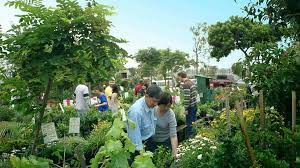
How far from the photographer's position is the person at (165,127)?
502 cm

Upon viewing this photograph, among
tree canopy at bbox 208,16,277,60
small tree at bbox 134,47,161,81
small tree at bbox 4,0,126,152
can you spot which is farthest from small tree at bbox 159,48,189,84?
small tree at bbox 4,0,126,152

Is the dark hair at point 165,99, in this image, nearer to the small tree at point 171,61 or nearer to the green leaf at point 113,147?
the green leaf at point 113,147

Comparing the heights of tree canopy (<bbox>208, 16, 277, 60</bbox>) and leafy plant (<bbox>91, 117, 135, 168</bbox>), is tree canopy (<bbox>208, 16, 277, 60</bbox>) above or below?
above

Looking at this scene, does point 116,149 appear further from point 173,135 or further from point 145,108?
point 173,135

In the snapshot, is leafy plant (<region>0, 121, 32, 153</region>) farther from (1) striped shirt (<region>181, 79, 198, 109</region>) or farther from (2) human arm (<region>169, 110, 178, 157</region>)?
(1) striped shirt (<region>181, 79, 198, 109</region>)

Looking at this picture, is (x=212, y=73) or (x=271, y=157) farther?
(x=212, y=73)

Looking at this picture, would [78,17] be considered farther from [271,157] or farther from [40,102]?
[271,157]

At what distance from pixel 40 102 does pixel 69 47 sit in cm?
76

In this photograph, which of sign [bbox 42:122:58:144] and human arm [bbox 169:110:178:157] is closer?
sign [bbox 42:122:58:144]

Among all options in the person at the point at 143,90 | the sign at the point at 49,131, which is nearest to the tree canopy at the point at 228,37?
the person at the point at 143,90

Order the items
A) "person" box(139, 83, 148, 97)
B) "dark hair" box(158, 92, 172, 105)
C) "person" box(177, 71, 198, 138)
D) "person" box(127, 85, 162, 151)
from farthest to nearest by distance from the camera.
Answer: "person" box(139, 83, 148, 97), "person" box(177, 71, 198, 138), "dark hair" box(158, 92, 172, 105), "person" box(127, 85, 162, 151)

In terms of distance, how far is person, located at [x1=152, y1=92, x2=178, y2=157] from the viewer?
16.5ft

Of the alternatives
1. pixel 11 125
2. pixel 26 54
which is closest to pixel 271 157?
pixel 26 54

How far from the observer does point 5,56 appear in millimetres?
2975
